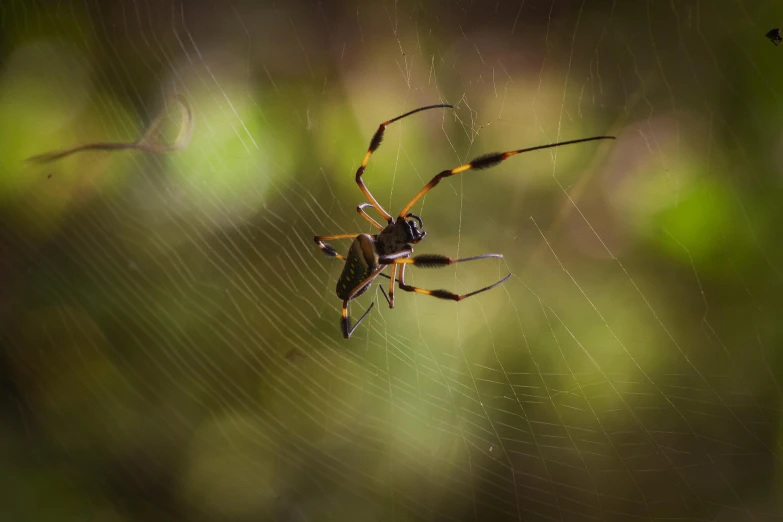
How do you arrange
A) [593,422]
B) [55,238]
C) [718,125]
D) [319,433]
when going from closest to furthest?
[718,125] → [593,422] → [319,433] → [55,238]

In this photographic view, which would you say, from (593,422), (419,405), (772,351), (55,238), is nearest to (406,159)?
(419,405)

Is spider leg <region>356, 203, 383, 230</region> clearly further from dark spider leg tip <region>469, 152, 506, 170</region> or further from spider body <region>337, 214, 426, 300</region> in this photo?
dark spider leg tip <region>469, 152, 506, 170</region>

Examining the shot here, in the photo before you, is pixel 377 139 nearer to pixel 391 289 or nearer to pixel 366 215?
pixel 366 215

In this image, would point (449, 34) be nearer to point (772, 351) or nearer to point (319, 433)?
point (772, 351)

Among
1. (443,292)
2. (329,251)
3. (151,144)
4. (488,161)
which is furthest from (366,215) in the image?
(151,144)

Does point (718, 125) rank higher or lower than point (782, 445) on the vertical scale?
higher

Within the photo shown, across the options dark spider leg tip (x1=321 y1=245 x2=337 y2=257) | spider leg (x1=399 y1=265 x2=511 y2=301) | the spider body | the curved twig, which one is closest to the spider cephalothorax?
the spider body

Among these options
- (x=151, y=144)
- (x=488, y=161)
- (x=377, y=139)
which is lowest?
(x=488, y=161)
